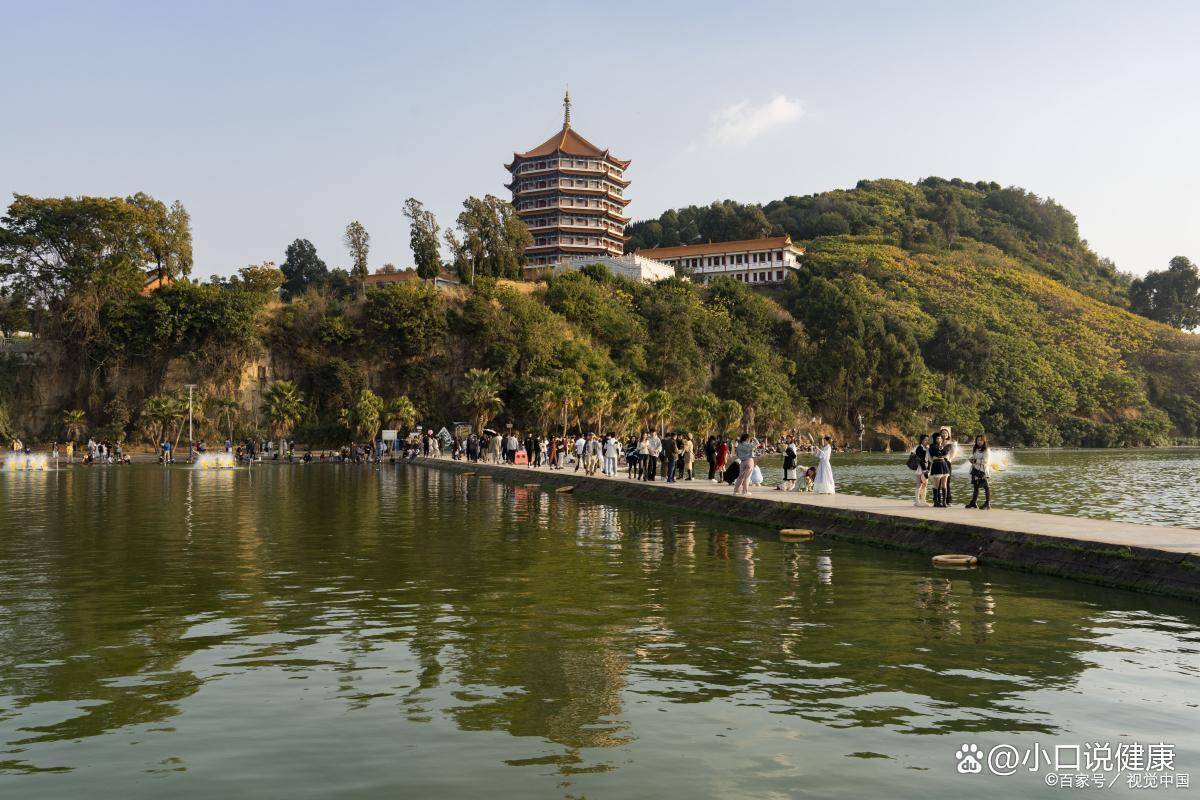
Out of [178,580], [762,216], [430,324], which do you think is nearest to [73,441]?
[430,324]

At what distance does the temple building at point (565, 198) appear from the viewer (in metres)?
113

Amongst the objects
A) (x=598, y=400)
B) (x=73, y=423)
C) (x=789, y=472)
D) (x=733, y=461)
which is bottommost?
(x=789, y=472)

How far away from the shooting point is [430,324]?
3361 inches

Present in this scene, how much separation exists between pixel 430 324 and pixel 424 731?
263 ft

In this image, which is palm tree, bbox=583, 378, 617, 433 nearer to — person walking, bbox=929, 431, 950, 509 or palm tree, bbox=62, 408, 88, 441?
palm tree, bbox=62, 408, 88, 441

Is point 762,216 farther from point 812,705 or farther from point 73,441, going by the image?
point 812,705

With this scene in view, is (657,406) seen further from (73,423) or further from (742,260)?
(742,260)

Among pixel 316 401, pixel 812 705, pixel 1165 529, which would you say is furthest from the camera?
pixel 316 401

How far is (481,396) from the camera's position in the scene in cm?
7581

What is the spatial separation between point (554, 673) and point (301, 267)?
124730 millimetres

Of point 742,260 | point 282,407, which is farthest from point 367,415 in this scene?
point 742,260

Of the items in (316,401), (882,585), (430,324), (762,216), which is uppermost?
(762,216)

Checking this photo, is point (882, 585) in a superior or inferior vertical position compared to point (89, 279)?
inferior

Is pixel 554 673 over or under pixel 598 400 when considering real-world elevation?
under
